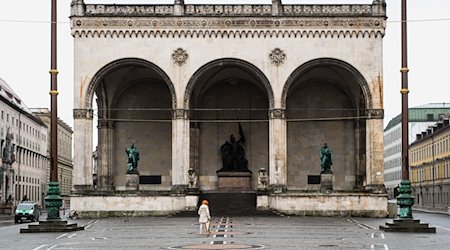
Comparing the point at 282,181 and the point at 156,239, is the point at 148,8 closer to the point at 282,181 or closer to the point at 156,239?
the point at 282,181

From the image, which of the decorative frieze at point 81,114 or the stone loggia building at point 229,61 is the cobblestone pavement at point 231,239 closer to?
the stone loggia building at point 229,61

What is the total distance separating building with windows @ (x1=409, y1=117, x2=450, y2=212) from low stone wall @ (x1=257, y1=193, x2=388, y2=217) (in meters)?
41.7

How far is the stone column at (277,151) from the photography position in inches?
2237

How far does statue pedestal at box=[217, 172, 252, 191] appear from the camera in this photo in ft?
206

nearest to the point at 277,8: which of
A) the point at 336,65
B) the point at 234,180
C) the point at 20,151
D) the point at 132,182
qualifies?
the point at 336,65

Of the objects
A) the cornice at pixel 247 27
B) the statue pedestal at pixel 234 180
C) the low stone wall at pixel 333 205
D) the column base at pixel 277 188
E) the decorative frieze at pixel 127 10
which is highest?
the decorative frieze at pixel 127 10

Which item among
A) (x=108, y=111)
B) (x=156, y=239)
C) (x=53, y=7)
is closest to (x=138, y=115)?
(x=108, y=111)

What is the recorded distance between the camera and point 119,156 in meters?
64.1

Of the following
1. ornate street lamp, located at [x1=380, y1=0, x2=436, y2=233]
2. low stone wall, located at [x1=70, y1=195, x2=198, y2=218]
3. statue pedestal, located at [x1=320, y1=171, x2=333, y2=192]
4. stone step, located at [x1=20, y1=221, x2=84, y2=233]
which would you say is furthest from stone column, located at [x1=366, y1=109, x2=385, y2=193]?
stone step, located at [x1=20, y1=221, x2=84, y2=233]

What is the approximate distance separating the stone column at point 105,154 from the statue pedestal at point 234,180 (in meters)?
7.60

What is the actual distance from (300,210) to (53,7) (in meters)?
23.3

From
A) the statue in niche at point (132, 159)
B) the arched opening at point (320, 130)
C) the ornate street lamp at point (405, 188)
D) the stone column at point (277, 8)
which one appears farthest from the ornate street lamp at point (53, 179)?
the arched opening at point (320, 130)

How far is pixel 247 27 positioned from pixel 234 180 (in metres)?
11.8

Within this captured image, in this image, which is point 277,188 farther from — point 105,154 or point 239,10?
point 105,154
